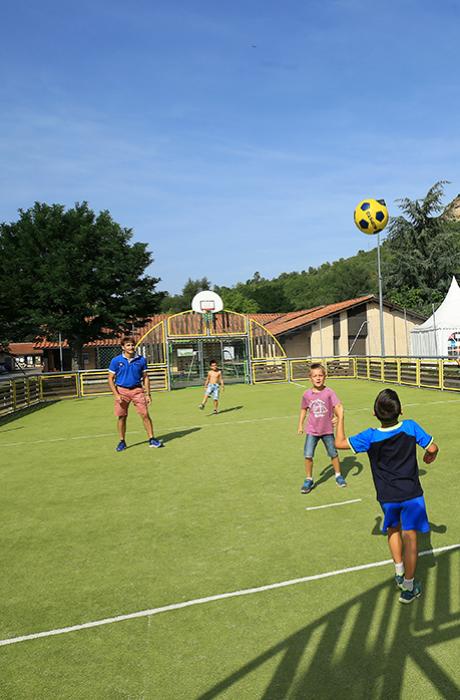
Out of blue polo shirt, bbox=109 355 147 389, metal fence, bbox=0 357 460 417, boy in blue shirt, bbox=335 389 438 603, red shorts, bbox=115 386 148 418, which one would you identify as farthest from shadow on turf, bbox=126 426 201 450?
metal fence, bbox=0 357 460 417

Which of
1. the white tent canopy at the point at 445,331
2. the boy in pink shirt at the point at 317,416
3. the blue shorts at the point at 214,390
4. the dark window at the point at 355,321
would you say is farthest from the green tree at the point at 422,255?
the boy in pink shirt at the point at 317,416

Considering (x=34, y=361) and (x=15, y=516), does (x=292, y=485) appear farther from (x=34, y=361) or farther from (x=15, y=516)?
(x=34, y=361)

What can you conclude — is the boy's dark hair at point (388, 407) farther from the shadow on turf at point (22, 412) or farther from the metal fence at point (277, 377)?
the metal fence at point (277, 377)

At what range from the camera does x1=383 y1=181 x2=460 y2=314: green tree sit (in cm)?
4330

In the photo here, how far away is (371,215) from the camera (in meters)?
23.2

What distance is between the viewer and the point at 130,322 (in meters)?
39.5

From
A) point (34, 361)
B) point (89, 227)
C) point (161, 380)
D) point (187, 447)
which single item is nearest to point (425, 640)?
point (187, 447)

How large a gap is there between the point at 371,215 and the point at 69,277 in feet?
69.1

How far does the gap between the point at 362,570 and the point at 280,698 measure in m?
1.69

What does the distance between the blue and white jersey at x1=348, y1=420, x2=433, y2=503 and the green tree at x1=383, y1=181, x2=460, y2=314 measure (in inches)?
1643

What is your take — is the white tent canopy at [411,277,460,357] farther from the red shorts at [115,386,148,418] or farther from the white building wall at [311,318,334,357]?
the red shorts at [115,386,148,418]

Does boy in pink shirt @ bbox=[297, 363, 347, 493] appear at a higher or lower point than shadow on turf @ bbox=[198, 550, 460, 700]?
higher

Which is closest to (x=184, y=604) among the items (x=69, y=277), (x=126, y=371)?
(x=126, y=371)

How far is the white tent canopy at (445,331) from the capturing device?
2488 centimetres
